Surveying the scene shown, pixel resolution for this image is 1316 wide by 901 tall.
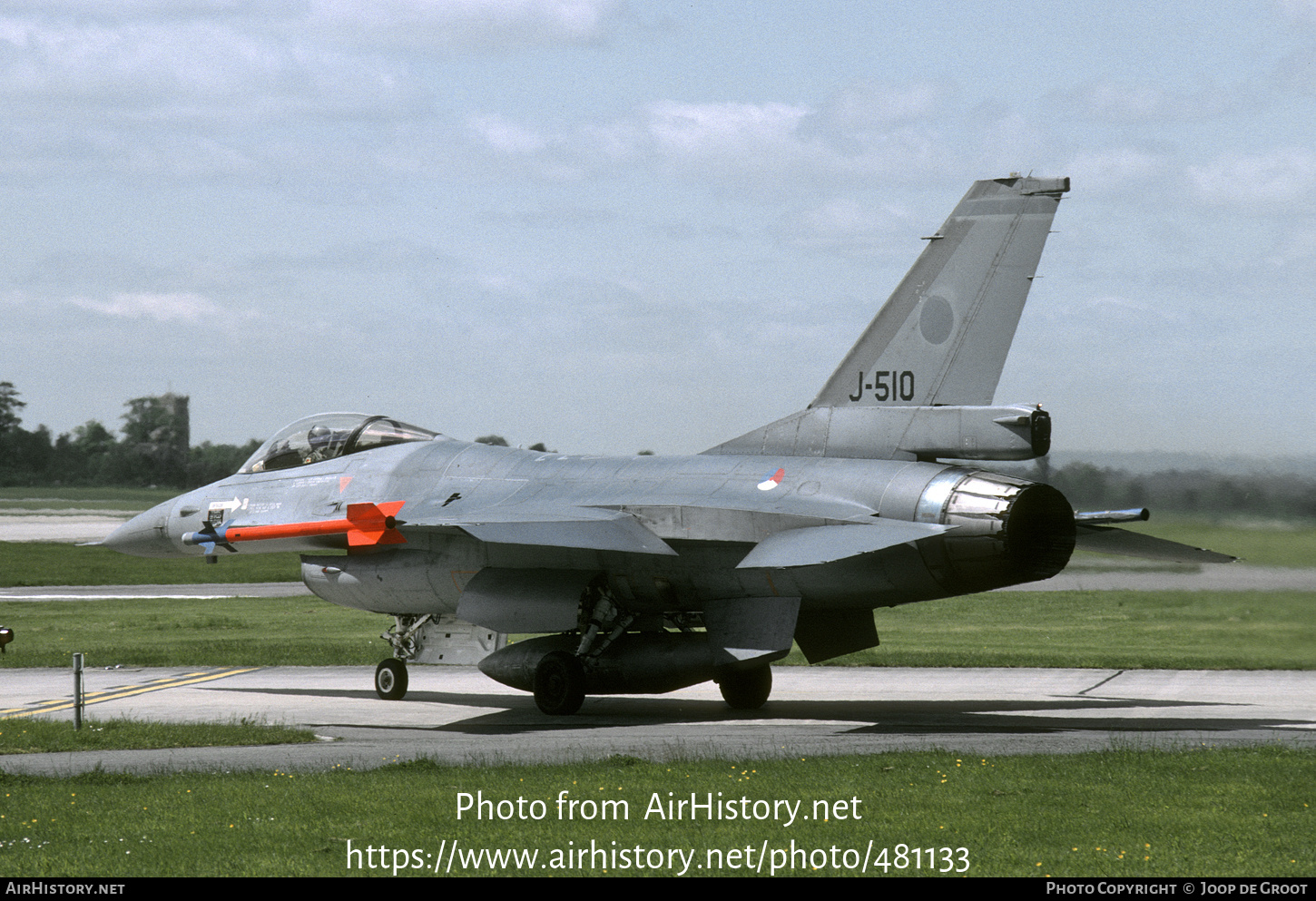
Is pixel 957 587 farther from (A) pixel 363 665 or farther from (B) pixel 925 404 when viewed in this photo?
(A) pixel 363 665

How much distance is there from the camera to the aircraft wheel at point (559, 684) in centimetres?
1722

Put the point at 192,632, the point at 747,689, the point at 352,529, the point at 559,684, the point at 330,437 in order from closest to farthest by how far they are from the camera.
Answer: the point at 559,684
the point at 352,529
the point at 747,689
the point at 330,437
the point at 192,632

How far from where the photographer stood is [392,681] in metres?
19.6

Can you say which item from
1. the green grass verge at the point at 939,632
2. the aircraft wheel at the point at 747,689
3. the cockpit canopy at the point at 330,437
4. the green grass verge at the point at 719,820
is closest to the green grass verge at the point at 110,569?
the green grass verge at the point at 939,632

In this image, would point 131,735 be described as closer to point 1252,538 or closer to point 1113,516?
point 1113,516

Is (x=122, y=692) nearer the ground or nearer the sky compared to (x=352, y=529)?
nearer the ground

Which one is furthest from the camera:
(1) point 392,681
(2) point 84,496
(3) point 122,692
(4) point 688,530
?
(2) point 84,496

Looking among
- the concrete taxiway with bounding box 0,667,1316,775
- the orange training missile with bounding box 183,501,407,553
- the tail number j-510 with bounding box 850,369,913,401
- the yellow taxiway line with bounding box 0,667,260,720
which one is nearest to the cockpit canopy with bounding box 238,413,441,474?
the orange training missile with bounding box 183,501,407,553

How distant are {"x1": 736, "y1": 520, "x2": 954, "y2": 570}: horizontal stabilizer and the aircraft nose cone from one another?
377 inches

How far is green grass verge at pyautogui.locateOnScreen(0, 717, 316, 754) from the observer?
1480 cm

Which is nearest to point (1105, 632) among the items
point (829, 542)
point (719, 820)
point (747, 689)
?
point (747, 689)

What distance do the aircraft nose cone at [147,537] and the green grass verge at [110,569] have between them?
22.4 meters

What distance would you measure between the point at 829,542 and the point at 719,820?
486cm

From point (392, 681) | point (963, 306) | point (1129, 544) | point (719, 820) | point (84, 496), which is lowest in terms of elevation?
point (392, 681)
